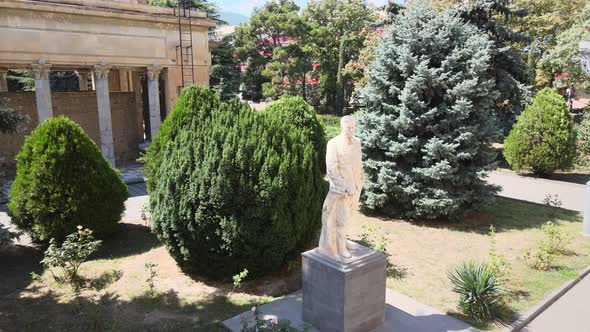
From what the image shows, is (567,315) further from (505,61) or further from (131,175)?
(131,175)

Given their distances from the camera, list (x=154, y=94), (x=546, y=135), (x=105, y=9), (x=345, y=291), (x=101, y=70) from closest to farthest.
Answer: (x=345, y=291)
(x=546, y=135)
(x=105, y=9)
(x=101, y=70)
(x=154, y=94)

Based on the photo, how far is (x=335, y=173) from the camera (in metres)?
5.19

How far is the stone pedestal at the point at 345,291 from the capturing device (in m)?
5.20

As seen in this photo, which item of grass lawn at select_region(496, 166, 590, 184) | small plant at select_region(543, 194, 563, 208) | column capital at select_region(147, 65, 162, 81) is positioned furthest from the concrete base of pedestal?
column capital at select_region(147, 65, 162, 81)

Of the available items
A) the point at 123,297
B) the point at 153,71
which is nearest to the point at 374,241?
the point at 123,297

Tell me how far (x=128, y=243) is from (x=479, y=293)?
6.96 m

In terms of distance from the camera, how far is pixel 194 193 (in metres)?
6.52

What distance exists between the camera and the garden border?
5992 mm

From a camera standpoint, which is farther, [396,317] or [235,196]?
[235,196]

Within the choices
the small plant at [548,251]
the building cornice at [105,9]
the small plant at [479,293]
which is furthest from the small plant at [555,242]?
the building cornice at [105,9]

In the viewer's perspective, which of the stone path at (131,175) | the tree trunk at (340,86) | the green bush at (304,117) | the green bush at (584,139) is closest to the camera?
the green bush at (304,117)

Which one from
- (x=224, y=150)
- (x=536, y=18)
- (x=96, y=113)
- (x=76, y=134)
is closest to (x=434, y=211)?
(x=224, y=150)

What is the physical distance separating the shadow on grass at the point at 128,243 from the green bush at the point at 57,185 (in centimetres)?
52

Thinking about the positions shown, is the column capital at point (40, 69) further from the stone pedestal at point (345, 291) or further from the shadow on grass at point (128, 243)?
the stone pedestal at point (345, 291)
